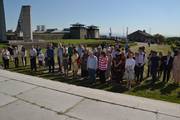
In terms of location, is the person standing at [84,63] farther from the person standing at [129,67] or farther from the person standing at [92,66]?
the person standing at [129,67]

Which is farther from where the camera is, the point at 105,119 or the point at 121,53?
the point at 121,53

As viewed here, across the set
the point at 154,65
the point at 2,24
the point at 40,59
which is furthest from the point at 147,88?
the point at 2,24

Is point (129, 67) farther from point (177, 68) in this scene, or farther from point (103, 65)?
point (177, 68)

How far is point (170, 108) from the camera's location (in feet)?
23.9

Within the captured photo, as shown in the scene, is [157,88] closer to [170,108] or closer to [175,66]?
[175,66]

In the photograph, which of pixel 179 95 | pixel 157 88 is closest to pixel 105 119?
pixel 179 95

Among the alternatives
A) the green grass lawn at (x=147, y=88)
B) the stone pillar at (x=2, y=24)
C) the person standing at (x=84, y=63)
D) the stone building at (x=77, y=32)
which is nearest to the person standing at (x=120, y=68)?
the green grass lawn at (x=147, y=88)

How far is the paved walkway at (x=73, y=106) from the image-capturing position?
6.64m

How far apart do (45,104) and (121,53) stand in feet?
20.2

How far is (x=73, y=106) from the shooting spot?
736 cm

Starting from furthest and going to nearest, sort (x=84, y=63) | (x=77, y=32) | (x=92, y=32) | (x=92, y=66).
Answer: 1. (x=92, y=32)
2. (x=77, y=32)
3. (x=84, y=63)
4. (x=92, y=66)

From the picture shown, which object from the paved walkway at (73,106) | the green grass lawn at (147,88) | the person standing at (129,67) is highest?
the person standing at (129,67)

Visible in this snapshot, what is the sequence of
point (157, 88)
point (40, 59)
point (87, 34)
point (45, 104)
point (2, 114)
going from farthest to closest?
1. point (87, 34)
2. point (40, 59)
3. point (157, 88)
4. point (45, 104)
5. point (2, 114)

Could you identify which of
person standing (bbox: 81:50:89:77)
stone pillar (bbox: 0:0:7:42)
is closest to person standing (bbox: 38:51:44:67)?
person standing (bbox: 81:50:89:77)
